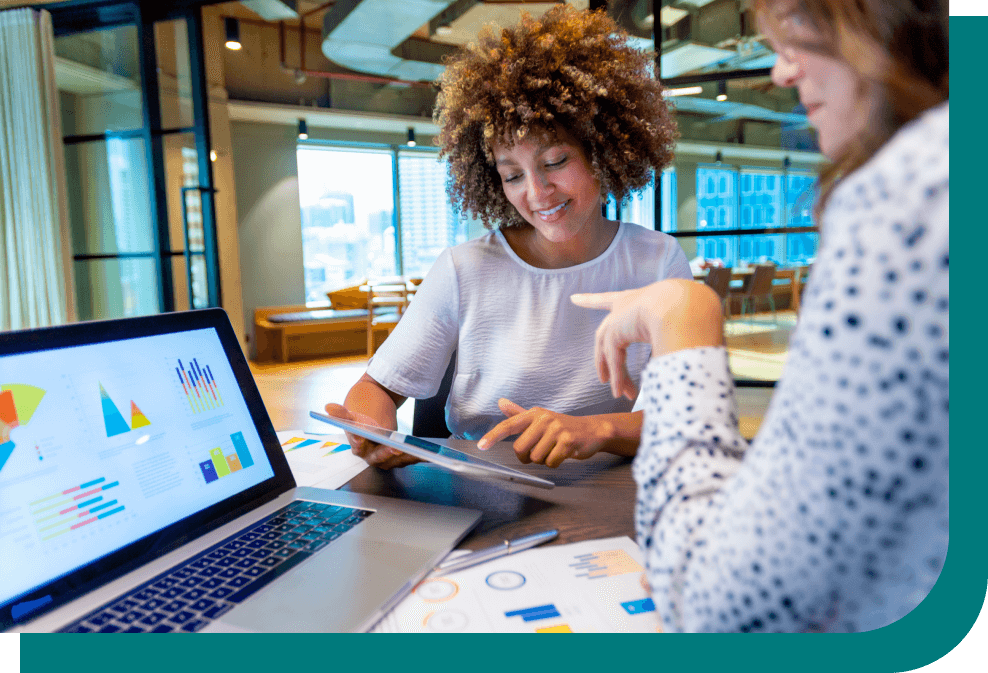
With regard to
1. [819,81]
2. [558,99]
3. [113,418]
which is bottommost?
[113,418]

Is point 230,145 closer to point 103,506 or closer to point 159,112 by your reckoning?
point 159,112

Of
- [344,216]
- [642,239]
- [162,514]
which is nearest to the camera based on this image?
[162,514]

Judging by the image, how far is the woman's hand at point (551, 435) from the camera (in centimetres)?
91

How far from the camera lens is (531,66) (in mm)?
1206

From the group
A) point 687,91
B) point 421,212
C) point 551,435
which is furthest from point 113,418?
point 421,212

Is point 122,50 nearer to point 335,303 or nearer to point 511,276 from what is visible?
point 511,276

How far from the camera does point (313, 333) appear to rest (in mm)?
7008

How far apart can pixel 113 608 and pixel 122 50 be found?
11.8 ft

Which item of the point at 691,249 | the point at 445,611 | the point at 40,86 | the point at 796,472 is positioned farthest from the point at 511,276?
the point at 40,86

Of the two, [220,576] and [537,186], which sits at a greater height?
[537,186]

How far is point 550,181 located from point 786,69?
84 centimetres

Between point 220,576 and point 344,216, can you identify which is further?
point 344,216

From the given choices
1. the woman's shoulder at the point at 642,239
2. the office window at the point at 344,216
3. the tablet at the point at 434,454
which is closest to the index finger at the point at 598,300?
the tablet at the point at 434,454

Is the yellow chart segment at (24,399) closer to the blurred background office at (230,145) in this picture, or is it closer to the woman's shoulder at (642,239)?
the blurred background office at (230,145)
